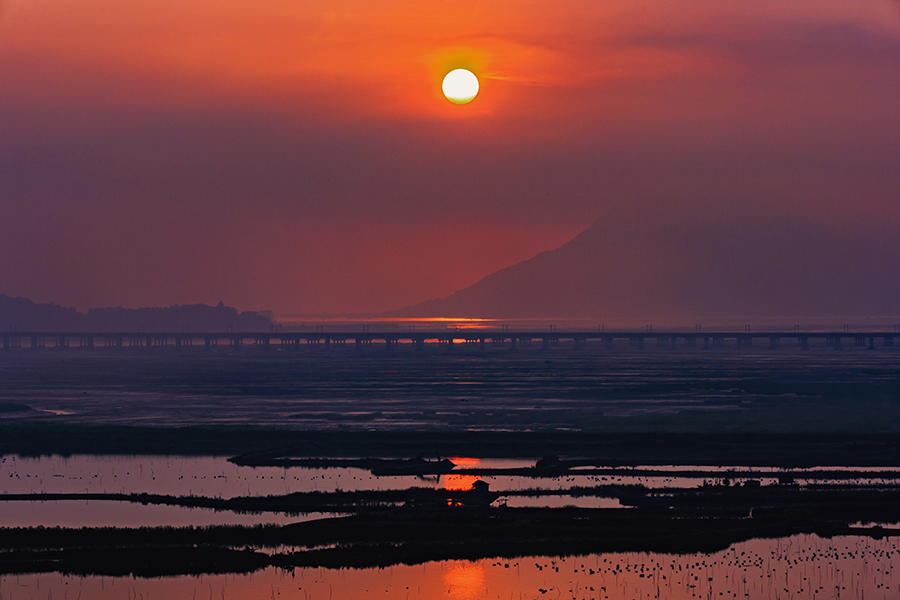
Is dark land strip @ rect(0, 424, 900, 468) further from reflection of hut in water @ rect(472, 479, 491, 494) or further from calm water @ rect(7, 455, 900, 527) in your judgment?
reflection of hut in water @ rect(472, 479, 491, 494)

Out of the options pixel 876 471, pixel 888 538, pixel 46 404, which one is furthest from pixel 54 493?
pixel 46 404

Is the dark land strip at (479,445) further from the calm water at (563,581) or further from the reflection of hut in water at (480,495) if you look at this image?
the calm water at (563,581)

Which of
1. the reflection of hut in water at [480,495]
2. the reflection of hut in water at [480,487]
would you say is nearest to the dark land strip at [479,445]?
the reflection of hut in water at [480,487]

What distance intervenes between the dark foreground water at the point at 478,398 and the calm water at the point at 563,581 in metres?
34.3

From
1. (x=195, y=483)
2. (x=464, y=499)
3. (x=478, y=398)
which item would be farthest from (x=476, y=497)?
(x=478, y=398)

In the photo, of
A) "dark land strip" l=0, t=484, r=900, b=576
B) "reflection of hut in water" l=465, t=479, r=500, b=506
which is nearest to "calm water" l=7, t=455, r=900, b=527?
"reflection of hut in water" l=465, t=479, r=500, b=506

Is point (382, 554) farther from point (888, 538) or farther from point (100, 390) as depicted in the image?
point (100, 390)

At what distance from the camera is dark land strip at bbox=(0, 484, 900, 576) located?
28.1 meters

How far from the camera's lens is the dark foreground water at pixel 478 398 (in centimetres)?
6725

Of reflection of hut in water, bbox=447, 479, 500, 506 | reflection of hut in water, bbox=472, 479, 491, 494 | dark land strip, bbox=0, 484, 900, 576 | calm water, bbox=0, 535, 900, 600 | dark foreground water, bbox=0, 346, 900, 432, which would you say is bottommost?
calm water, bbox=0, 535, 900, 600

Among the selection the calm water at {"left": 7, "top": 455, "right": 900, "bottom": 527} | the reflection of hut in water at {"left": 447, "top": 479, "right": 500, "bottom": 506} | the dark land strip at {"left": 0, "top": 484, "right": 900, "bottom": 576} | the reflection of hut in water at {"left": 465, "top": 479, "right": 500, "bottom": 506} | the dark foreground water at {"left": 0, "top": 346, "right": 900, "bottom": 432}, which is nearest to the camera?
the dark land strip at {"left": 0, "top": 484, "right": 900, "bottom": 576}

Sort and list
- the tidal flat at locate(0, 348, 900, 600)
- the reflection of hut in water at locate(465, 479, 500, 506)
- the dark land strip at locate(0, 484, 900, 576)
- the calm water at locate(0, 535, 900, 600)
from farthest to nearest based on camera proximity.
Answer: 1. the reflection of hut in water at locate(465, 479, 500, 506)
2. the dark land strip at locate(0, 484, 900, 576)
3. the tidal flat at locate(0, 348, 900, 600)
4. the calm water at locate(0, 535, 900, 600)

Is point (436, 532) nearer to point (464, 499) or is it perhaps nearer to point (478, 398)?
point (464, 499)

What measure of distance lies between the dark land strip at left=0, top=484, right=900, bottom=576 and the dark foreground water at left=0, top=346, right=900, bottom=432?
27.1m
